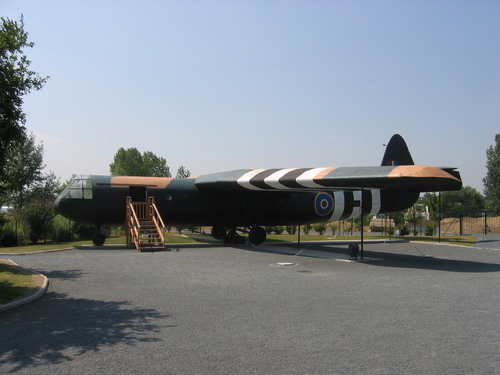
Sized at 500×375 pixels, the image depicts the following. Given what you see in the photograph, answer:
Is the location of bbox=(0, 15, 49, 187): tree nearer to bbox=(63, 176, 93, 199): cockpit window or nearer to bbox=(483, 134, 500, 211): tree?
bbox=(63, 176, 93, 199): cockpit window

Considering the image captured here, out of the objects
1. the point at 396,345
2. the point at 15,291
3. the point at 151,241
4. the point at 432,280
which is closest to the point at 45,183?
the point at 151,241

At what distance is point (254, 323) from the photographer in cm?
658

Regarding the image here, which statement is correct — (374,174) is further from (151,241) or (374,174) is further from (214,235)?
(214,235)

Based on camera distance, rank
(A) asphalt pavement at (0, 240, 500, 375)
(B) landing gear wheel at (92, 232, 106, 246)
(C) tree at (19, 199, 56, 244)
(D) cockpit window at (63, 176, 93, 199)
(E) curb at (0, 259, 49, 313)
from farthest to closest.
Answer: (C) tree at (19, 199, 56, 244)
(B) landing gear wheel at (92, 232, 106, 246)
(D) cockpit window at (63, 176, 93, 199)
(E) curb at (0, 259, 49, 313)
(A) asphalt pavement at (0, 240, 500, 375)

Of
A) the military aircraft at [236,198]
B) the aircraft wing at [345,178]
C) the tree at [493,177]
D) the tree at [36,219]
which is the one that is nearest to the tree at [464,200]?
the tree at [493,177]

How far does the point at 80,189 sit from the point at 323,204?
12.0m


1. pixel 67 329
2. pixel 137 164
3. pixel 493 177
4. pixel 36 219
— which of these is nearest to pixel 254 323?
pixel 67 329

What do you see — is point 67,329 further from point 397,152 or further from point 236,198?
point 397,152

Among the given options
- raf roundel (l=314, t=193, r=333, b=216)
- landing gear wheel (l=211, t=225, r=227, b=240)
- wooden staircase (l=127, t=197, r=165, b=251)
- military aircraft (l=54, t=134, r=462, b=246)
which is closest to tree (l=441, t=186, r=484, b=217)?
military aircraft (l=54, t=134, r=462, b=246)

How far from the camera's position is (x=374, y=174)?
544 inches

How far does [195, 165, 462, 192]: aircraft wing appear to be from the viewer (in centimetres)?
1306

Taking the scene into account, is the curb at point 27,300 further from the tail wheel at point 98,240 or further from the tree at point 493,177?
the tree at point 493,177

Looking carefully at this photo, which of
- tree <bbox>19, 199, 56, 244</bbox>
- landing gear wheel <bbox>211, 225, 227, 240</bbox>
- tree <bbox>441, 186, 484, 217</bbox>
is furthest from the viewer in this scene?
tree <bbox>441, 186, 484, 217</bbox>

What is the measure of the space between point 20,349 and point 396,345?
184 inches
